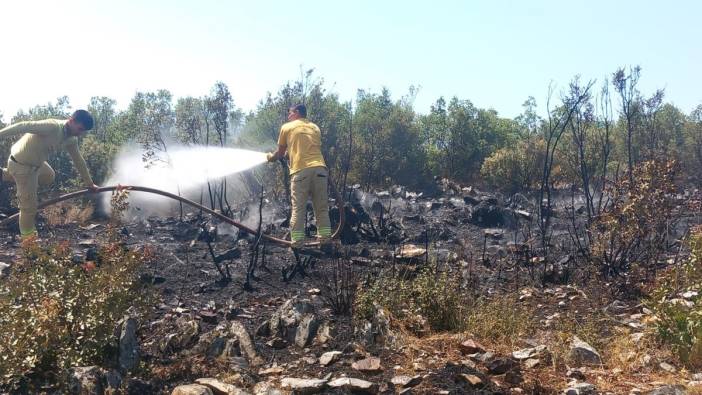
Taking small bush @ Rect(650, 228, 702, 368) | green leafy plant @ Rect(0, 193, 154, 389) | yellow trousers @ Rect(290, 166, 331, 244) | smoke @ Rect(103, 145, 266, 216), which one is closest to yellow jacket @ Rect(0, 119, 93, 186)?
yellow trousers @ Rect(290, 166, 331, 244)

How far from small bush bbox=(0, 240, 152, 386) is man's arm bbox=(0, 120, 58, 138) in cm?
278

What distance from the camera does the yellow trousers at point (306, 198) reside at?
7.27 m

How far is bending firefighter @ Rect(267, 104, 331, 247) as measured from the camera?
728cm

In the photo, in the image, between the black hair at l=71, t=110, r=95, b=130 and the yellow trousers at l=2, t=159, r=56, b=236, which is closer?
the black hair at l=71, t=110, r=95, b=130

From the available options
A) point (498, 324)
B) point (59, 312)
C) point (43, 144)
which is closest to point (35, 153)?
point (43, 144)

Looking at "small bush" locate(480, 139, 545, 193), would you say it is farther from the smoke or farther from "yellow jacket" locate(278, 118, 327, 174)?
"yellow jacket" locate(278, 118, 327, 174)

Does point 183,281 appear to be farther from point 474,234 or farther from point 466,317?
point 474,234

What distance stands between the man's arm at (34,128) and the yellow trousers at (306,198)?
2.87 metres

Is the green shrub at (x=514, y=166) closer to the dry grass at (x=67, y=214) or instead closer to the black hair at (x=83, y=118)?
the dry grass at (x=67, y=214)

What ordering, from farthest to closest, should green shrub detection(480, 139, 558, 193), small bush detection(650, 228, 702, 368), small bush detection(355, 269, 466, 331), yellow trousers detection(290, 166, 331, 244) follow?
green shrub detection(480, 139, 558, 193) < yellow trousers detection(290, 166, 331, 244) < small bush detection(355, 269, 466, 331) < small bush detection(650, 228, 702, 368)

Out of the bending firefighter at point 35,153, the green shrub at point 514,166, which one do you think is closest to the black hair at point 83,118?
the bending firefighter at point 35,153

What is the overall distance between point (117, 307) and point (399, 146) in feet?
59.1

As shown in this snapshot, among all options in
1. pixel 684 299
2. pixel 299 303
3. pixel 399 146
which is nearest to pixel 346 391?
pixel 299 303

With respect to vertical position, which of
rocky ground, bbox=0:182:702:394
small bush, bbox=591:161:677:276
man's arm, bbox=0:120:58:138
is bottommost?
rocky ground, bbox=0:182:702:394
